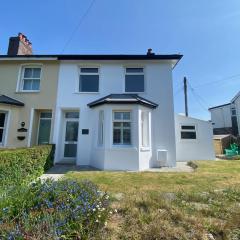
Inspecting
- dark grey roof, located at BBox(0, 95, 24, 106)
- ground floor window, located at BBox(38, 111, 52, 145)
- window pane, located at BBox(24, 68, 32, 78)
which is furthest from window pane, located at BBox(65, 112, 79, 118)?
window pane, located at BBox(24, 68, 32, 78)

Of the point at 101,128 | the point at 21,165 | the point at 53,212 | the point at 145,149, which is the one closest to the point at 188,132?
the point at 145,149

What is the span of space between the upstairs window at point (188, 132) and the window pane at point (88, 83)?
22.2 ft

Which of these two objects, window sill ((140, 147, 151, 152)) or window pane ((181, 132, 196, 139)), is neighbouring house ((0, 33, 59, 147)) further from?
window pane ((181, 132, 196, 139))

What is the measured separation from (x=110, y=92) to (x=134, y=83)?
5.36 feet

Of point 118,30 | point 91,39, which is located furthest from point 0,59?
point 118,30

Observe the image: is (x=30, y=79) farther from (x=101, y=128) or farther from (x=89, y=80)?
(x=101, y=128)

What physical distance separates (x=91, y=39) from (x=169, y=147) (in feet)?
25.8

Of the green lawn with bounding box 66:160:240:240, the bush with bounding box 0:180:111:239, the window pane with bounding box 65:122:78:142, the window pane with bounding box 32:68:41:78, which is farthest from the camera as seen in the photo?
the window pane with bounding box 32:68:41:78

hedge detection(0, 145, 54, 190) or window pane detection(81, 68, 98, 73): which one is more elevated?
window pane detection(81, 68, 98, 73)

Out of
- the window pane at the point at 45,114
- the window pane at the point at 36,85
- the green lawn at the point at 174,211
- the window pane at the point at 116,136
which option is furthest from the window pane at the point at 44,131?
the green lawn at the point at 174,211

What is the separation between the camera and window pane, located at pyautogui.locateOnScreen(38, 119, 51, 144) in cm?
1214

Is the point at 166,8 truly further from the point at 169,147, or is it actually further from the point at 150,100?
the point at 169,147

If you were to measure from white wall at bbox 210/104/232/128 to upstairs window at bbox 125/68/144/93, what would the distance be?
22451 mm

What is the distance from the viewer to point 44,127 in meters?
12.3
